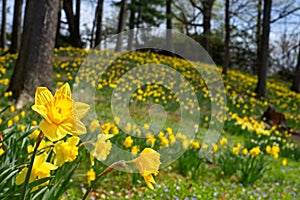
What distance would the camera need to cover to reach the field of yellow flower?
1.08m

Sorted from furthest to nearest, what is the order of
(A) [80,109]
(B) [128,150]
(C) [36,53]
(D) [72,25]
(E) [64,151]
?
(D) [72,25]
(C) [36,53]
(B) [128,150]
(E) [64,151]
(A) [80,109]

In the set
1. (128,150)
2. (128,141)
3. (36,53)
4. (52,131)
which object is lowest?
(128,150)

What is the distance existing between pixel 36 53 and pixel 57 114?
16.7ft

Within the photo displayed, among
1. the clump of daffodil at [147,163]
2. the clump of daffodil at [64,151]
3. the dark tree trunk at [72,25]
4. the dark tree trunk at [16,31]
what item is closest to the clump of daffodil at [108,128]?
the clump of daffodil at [64,151]

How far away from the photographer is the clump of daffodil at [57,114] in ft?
3.08

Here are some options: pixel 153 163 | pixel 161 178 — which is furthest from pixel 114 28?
pixel 153 163

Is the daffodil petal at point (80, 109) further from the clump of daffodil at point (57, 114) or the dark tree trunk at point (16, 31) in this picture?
the dark tree trunk at point (16, 31)

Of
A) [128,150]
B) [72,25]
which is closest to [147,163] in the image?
[128,150]

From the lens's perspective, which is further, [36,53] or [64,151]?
[36,53]

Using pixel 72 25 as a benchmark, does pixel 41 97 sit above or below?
below

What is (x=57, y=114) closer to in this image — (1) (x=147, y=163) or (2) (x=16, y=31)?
(1) (x=147, y=163)

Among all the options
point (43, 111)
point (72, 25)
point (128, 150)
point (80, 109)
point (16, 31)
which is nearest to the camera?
point (43, 111)

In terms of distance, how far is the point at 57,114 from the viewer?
3.10ft

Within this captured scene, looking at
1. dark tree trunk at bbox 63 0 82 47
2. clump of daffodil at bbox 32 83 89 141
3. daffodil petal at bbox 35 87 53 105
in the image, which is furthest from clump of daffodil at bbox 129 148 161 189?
dark tree trunk at bbox 63 0 82 47
